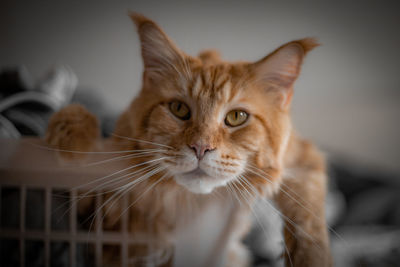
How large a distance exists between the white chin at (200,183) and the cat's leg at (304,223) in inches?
9.3

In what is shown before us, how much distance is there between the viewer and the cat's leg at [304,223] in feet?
2.70

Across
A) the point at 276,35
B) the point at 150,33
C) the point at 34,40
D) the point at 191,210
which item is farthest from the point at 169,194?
the point at 34,40

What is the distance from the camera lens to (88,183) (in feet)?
2.17

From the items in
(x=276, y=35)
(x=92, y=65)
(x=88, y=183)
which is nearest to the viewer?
(x=88, y=183)

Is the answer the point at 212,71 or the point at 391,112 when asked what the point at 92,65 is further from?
the point at 391,112

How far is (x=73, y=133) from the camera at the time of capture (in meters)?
0.77

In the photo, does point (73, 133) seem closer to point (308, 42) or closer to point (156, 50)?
point (156, 50)

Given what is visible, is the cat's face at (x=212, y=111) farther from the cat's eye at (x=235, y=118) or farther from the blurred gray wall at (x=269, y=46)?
the blurred gray wall at (x=269, y=46)

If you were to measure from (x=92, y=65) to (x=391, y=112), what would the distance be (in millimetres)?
2231

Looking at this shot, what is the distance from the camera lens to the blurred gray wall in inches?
66.7

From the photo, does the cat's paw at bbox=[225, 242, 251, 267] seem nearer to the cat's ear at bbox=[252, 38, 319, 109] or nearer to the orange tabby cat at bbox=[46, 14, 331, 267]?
the orange tabby cat at bbox=[46, 14, 331, 267]

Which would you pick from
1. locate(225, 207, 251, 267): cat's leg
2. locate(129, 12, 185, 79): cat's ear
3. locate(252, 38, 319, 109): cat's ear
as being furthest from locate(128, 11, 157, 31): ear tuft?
locate(225, 207, 251, 267): cat's leg

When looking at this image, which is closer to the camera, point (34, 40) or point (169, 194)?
point (169, 194)

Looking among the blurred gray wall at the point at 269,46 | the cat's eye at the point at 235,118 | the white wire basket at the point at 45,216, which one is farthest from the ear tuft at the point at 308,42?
the blurred gray wall at the point at 269,46
